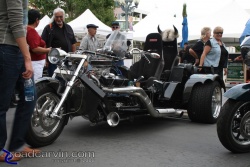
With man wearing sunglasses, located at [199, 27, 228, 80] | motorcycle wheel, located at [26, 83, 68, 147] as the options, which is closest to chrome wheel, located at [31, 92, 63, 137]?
motorcycle wheel, located at [26, 83, 68, 147]

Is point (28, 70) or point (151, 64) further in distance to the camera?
point (151, 64)

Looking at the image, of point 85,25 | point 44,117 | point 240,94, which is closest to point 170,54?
point 240,94

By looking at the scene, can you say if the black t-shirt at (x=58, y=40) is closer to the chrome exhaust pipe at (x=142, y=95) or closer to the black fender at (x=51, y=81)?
the chrome exhaust pipe at (x=142, y=95)

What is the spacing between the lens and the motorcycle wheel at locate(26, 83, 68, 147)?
4614mm

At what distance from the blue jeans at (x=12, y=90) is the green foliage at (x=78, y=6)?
89.8ft

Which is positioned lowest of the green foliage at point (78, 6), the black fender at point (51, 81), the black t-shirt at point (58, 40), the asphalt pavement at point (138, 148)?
the asphalt pavement at point (138, 148)

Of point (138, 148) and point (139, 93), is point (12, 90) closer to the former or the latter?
point (138, 148)

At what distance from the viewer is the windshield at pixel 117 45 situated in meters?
5.60

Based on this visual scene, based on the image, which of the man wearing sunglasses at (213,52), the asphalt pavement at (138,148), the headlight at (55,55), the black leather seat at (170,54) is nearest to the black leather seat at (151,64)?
the black leather seat at (170,54)

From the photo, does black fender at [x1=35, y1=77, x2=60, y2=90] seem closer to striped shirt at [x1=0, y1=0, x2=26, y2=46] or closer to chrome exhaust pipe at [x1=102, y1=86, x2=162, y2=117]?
chrome exhaust pipe at [x1=102, y1=86, x2=162, y2=117]

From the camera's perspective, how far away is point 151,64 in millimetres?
6406

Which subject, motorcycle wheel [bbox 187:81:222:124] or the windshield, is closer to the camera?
the windshield

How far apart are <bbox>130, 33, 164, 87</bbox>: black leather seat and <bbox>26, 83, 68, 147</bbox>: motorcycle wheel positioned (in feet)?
6.05

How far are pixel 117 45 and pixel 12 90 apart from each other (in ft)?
7.25
